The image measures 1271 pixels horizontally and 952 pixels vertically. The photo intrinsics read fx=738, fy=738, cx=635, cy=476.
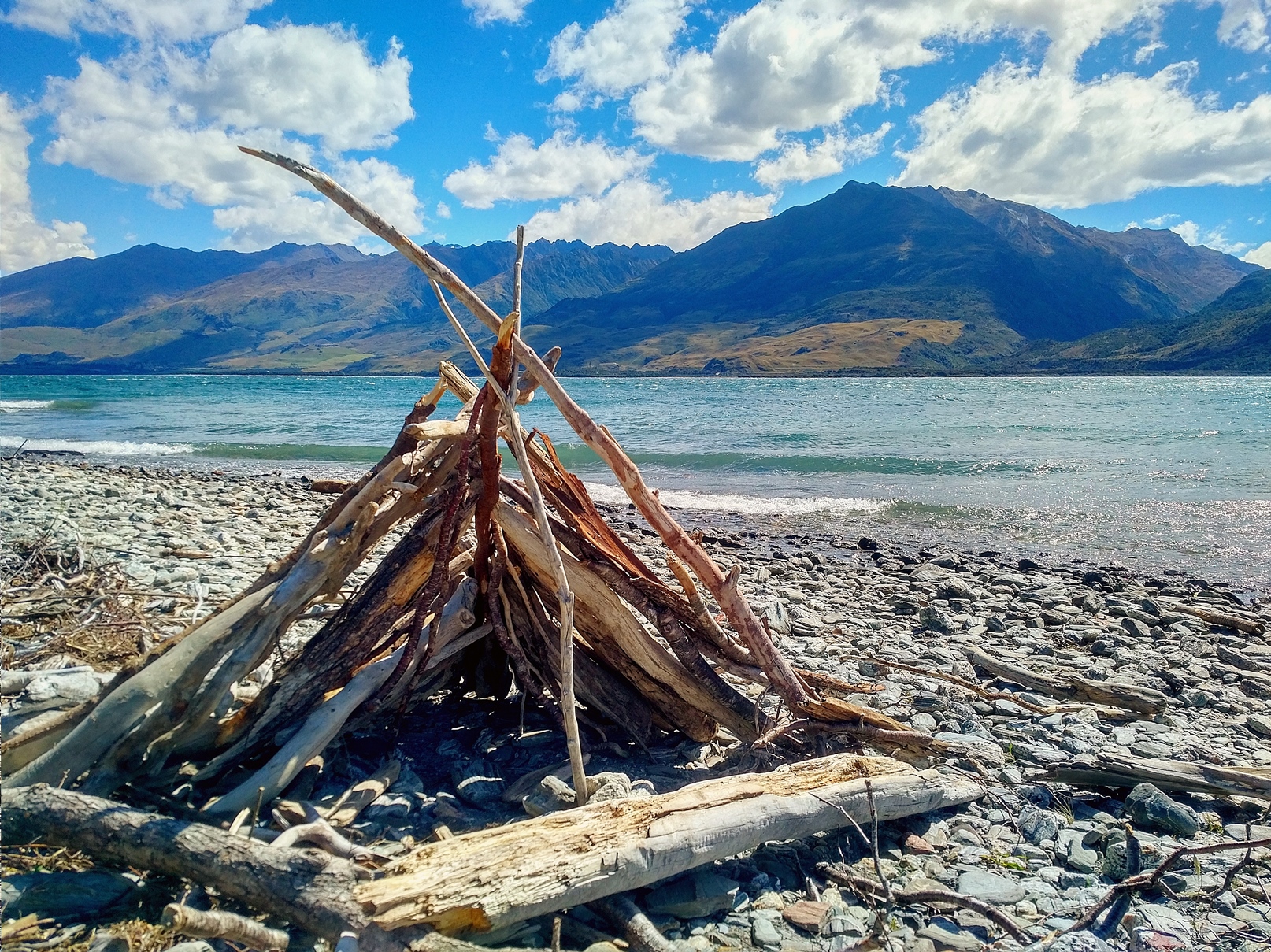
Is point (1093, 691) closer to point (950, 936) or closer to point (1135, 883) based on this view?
point (1135, 883)

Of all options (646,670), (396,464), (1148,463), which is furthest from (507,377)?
(1148,463)

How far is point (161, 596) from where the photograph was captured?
6.29 meters

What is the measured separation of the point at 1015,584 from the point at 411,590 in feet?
32.4

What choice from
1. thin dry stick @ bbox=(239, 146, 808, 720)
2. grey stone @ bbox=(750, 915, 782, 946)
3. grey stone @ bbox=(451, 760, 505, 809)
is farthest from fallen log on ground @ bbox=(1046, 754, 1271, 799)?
grey stone @ bbox=(451, 760, 505, 809)

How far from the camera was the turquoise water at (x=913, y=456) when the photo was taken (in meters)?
16.2

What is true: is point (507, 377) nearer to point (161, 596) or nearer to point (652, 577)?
point (652, 577)

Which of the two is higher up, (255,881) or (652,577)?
(652,577)

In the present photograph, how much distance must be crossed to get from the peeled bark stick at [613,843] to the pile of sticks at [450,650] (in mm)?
23

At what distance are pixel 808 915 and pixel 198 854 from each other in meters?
2.57

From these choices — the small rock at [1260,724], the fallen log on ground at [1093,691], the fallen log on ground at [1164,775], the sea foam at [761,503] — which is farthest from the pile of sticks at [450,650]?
the sea foam at [761,503]

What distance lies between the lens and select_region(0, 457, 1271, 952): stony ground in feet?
11.1

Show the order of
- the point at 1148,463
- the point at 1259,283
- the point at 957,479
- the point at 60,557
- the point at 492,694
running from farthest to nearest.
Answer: the point at 1259,283 < the point at 1148,463 < the point at 957,479 < the point at 60,557 < the point at 492,694

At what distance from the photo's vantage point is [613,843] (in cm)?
306

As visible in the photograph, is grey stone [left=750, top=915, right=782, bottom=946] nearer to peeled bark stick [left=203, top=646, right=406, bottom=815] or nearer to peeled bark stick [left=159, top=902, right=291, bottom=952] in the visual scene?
peeled bark stick [left=159, top=902, right=291, bottom=952]
